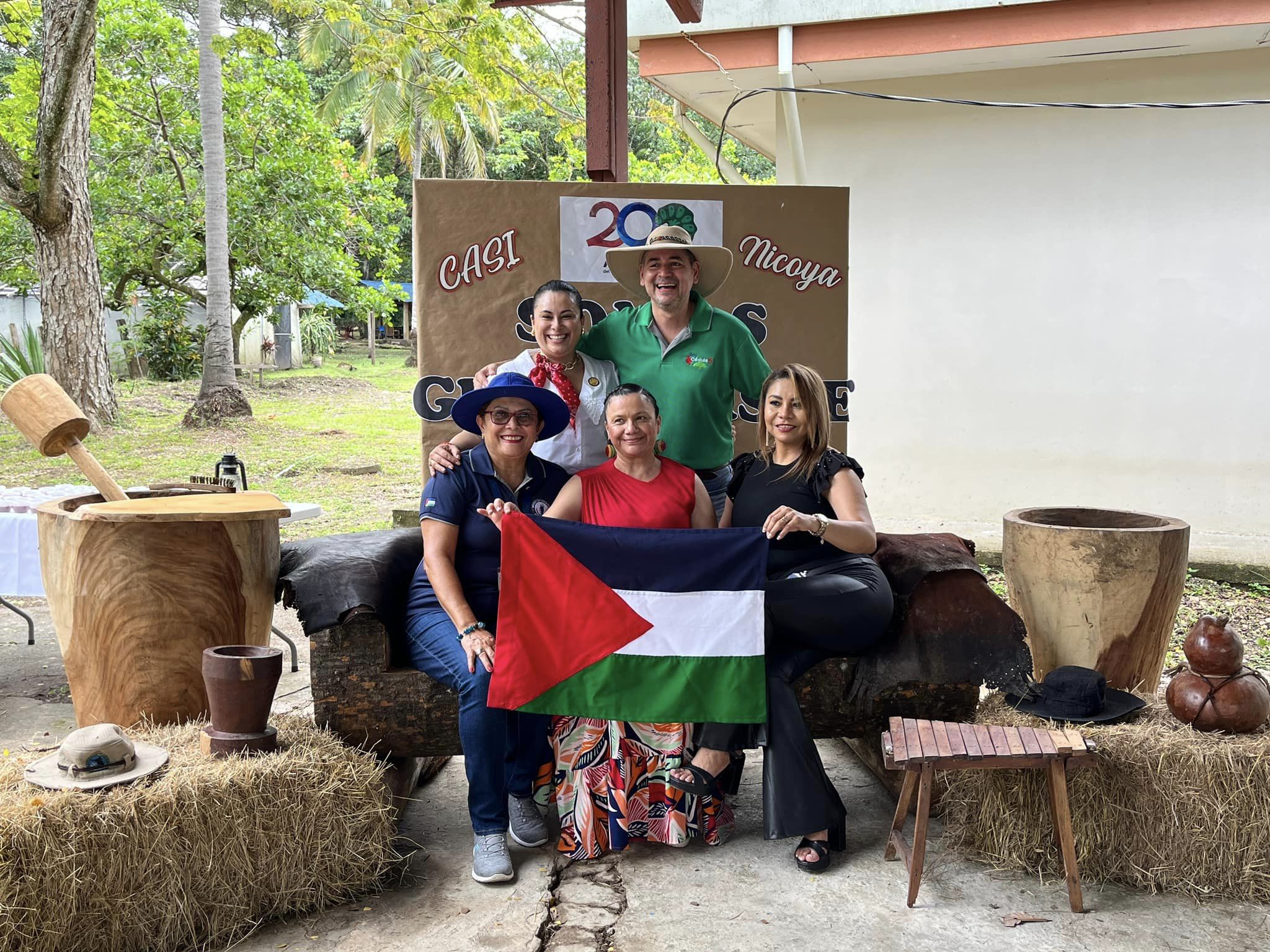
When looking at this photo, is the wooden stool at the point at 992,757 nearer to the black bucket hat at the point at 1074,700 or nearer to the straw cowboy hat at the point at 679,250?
the black bucket hat at the point at 1074,700

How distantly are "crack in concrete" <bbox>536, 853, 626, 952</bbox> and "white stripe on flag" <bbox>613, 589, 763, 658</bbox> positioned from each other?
64 centimetres

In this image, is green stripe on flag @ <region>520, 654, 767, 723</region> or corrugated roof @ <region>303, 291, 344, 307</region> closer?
green stripe on flag @ <region>520, 654, 767, 723</region>

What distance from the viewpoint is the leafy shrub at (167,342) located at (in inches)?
677

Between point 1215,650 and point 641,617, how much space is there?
1.67 m

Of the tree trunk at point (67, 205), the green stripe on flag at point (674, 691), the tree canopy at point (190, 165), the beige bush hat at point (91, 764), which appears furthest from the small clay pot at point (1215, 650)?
the tree canopy at point (190, 165)

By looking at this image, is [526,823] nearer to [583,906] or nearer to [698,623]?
[583,906]

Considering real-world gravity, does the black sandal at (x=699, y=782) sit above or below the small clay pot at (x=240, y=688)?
below

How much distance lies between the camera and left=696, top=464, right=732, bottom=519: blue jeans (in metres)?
3.97

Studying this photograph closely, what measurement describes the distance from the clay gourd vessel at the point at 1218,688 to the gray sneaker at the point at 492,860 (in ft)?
6.60

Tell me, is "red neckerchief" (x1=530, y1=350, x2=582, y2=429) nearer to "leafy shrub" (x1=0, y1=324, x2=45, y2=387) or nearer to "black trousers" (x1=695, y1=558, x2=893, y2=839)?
"black trousers" (x1=695, y1=558, x2=893, y2=839)

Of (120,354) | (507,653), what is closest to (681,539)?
(507,653)

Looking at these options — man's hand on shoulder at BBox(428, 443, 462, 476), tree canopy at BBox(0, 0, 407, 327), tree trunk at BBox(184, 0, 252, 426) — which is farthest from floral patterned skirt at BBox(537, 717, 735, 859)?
tree canopy at BBox(0, 0, 407, 327)

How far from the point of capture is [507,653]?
3.22m

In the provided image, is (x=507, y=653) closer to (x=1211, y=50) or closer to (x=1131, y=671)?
(x=1131, y=671)
